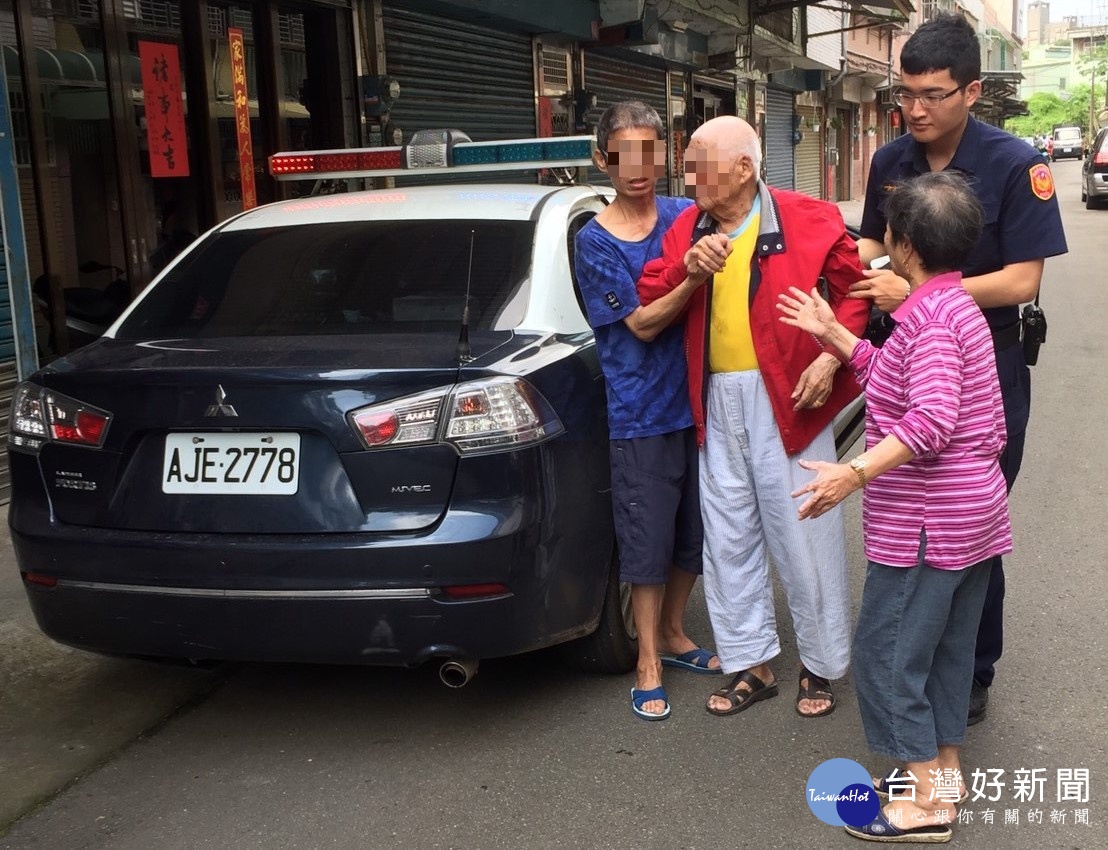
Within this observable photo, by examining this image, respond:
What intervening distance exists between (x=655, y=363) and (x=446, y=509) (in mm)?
787

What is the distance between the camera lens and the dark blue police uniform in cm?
312

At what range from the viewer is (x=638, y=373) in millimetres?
3432

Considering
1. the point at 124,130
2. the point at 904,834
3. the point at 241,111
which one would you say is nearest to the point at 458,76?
the point at 124,130

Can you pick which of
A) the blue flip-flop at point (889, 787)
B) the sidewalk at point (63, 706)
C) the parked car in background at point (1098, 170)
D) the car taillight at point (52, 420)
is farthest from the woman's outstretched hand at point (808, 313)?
the parked car in background at point (1098, 170)

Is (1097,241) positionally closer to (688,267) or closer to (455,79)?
(455,79)

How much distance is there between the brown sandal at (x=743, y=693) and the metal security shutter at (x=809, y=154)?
24.4 m

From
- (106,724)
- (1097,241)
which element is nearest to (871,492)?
(106,724)

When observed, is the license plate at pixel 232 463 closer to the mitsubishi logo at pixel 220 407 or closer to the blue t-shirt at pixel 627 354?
the mitsubishi logo at pixel 220 407

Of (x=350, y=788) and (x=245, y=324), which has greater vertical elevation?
(x=245, y=324)

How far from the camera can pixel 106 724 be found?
368cm

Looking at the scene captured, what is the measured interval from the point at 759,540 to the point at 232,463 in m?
1.48

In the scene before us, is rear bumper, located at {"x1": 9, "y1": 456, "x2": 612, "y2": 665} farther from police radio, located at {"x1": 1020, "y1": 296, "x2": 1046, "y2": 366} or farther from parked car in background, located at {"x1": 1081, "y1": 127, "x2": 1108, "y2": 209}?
parked car in background, located at {"x1": 1081, "y1": 127, "x2": 1108, "y2": 209}

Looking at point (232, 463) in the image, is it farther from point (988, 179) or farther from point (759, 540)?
point (988, 179)

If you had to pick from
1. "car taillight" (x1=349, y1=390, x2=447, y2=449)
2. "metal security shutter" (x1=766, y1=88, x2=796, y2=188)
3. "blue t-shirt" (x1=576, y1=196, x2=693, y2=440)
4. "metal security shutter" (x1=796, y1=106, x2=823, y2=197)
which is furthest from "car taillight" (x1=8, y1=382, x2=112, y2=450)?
"metal security shutter" (x1=796, y1=106, x2=823, y2=197)
